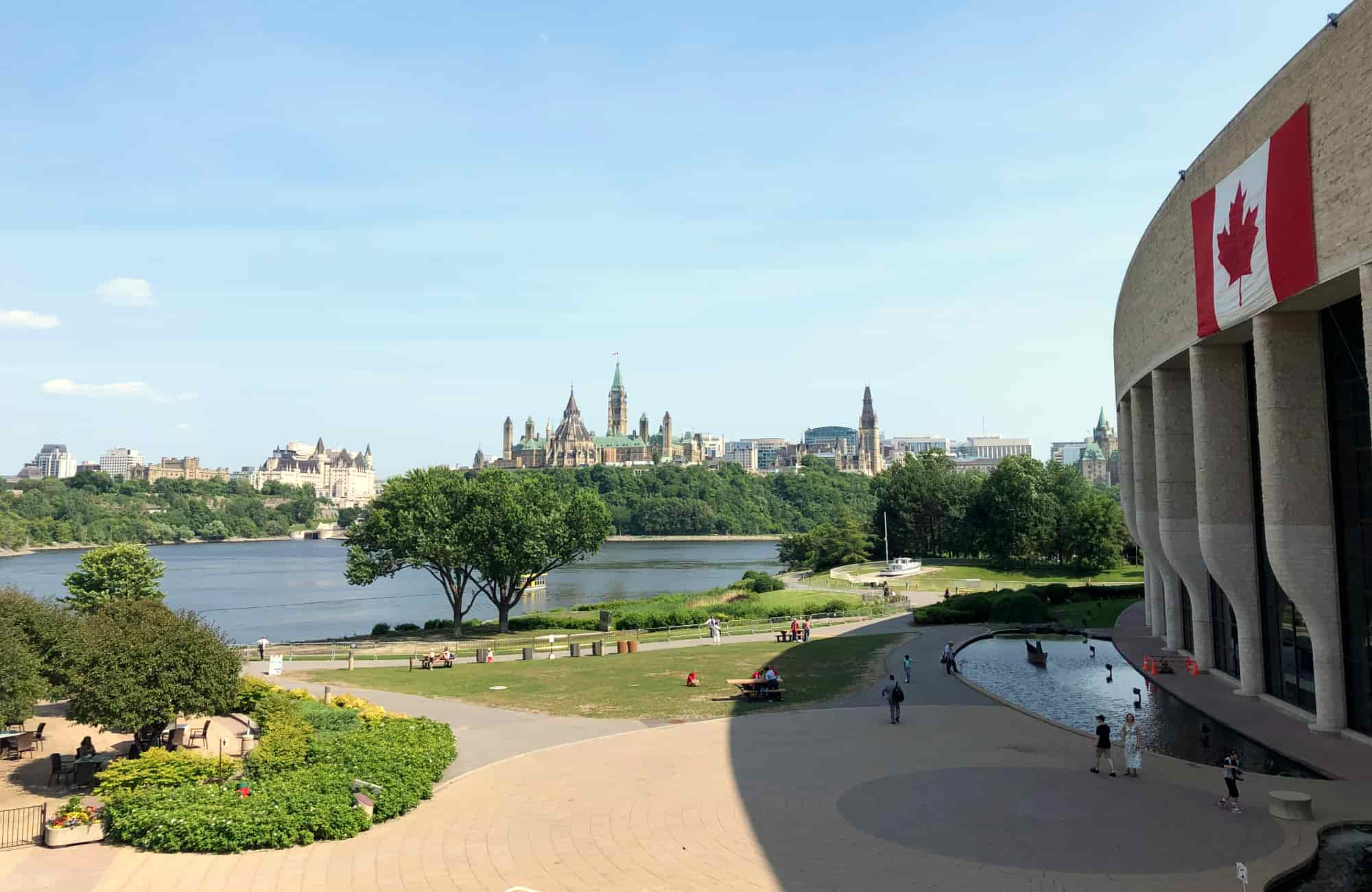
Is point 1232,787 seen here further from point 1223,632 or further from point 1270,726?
point 1223,632

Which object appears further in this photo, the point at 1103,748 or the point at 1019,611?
the point at 1019,611

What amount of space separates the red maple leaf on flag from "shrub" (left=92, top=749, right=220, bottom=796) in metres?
27.2

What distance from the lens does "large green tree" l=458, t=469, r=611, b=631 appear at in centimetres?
5409

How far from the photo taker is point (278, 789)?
54.9ft

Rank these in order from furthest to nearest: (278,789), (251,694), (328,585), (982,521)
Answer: (328,585) → (982,521) → (251,694) → (278,789)

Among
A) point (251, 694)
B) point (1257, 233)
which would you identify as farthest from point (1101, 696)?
point (251, 694)

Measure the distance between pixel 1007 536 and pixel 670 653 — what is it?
2415 inches

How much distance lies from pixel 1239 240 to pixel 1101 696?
14.2m

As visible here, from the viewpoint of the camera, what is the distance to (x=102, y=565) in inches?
1886

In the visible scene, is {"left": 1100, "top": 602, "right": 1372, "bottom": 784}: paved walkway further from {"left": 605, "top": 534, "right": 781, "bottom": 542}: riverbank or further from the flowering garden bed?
{"left": 605, "top": 534, "right": 781, "bottom": 542}: riverbank

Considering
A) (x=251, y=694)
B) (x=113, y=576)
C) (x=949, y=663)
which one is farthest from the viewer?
(x=113, y=576)

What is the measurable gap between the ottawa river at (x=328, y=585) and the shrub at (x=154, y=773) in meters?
38.5

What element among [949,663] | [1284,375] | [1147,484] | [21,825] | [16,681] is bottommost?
[21,825]

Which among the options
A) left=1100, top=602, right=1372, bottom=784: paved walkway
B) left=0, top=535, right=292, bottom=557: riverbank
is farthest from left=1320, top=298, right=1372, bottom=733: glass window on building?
left=0, top=535, right=292, bottom=557: riverbank
